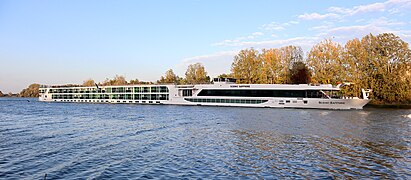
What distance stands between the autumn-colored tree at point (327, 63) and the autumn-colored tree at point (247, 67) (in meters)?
19.1

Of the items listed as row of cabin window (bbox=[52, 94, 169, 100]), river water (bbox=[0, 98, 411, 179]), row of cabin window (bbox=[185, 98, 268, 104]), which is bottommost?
river water (bbox=[0, 98, 411, 179])

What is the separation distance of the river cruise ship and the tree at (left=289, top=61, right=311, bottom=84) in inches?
595

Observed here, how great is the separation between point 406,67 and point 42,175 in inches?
3300

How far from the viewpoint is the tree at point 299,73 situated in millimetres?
93875

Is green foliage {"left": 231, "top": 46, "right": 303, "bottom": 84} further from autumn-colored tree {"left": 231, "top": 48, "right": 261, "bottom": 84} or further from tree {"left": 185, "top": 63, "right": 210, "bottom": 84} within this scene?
tree {"left": 185, "top": 63, "right": 210, "bottom": 84}

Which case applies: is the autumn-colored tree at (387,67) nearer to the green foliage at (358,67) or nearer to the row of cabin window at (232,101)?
the green foliage at (358,67)

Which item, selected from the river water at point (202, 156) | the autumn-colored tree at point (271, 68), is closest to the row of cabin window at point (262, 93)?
the autumn-colored tree at point (271, 68)

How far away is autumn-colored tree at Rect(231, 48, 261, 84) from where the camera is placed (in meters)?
105

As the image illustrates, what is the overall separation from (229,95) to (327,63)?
28704 millimetres

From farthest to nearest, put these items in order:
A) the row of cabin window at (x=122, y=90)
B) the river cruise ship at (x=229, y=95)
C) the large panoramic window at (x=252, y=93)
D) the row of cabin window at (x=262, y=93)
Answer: the row of cabin window at (x=122, y=90) < the large panoramic window at (x=252, y=93) < the row of cabin window at (x=262, y=93) < the river cruise ship at (x=229, y=95)

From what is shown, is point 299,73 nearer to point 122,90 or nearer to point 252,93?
point 252,93

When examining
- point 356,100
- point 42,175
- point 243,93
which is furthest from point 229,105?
point 42,175

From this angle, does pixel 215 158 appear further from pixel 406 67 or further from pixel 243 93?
pixel 406 67

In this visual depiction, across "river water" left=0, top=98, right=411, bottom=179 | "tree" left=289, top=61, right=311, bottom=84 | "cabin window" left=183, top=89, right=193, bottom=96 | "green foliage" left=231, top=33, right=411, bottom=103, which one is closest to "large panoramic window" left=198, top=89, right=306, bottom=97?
"cabin window" left=183, top=89, right=193, bottom=96
